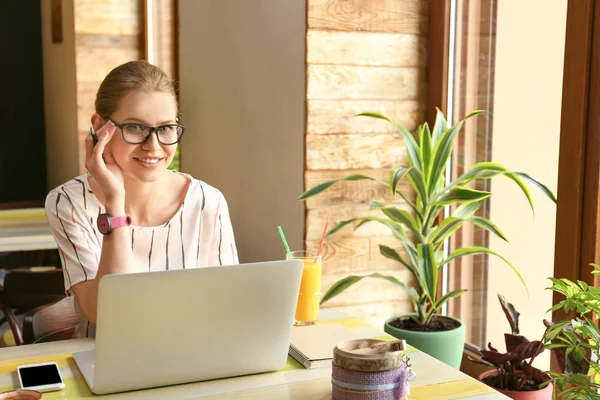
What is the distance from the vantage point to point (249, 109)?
10.2ft

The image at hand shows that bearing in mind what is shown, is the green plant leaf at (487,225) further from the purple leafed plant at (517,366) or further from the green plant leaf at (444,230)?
the purple leafed plant at (517,366)

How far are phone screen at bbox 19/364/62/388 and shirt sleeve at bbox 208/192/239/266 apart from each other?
2.35 ft

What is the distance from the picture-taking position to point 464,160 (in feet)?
8.26

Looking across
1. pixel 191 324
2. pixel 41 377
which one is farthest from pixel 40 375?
pixel 191 324

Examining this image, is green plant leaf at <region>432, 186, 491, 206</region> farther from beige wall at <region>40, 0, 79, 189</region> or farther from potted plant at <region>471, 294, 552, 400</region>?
beige wall at <region>40, 0, 79, 189</region>

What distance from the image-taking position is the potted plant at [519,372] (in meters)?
1.77

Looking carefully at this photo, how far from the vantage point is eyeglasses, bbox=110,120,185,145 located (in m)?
1.81

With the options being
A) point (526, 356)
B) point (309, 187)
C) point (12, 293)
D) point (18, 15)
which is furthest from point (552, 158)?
point (18, 15)

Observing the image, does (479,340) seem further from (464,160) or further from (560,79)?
(560,79)

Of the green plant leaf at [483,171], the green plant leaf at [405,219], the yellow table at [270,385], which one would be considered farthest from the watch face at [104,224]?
the green plant leaf at [483,171]

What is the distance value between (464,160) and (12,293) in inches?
64.1

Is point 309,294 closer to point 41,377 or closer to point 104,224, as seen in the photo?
point 104,224

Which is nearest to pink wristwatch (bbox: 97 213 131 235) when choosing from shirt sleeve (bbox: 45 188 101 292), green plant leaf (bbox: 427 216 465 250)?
shirt sleeve (bbox: 45 188 101 292)

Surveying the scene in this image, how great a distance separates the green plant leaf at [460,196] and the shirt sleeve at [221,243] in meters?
0.64
